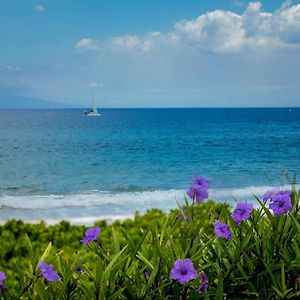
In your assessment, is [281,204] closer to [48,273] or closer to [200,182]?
[200,182]

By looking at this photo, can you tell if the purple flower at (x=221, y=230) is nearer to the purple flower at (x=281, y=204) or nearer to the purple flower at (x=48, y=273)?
the purple flower at (x=281, y=204)

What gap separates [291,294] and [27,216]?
11832 mm

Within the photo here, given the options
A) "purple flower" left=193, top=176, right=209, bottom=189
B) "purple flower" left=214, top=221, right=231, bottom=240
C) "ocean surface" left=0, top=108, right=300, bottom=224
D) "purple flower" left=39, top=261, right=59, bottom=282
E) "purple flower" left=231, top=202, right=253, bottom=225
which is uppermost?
"purple flower" left=193, top=176, right=209, bottom=189

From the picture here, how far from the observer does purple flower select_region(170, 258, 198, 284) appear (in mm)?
2146

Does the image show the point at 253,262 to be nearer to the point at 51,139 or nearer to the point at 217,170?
the point at 217,170

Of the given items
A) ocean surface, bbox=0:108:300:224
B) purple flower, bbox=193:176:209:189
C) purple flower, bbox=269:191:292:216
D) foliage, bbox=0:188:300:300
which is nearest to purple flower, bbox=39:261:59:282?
foliage, bbox=0:188:300:300

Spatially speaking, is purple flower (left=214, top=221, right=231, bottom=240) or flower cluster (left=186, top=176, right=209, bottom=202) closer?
purple flower (left=214, top=221, right=231, bottom=240)

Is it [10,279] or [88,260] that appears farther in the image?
[88,260]

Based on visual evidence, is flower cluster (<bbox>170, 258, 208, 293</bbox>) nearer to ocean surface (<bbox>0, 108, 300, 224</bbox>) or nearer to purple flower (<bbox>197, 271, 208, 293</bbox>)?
purple flower (<bbox>197, 271, 208, 293</bbox>)

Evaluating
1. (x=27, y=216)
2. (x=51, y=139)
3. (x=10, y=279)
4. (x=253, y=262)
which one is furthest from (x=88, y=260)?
(x=51, y=139)

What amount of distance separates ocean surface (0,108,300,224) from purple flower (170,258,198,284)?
7.54 meters

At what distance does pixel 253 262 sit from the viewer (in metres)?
2.74

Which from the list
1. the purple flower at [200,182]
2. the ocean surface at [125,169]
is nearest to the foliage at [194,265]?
the purple flower at [200,182]

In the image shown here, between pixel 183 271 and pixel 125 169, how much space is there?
30.5m
